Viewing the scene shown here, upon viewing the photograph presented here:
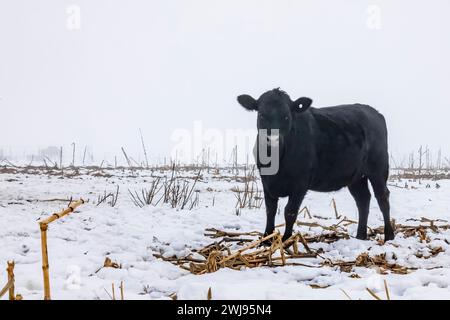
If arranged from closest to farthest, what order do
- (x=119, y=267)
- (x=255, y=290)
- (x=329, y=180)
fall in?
→ (x=255, y=290) < (x=119, y=267) < (x=329, y=180)

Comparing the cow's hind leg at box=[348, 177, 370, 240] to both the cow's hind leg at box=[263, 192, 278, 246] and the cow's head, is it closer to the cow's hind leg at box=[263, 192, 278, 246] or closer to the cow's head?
the cow's hind leg at box=[263, 192, 278, 246]

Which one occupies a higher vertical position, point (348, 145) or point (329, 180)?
point (348, 145)

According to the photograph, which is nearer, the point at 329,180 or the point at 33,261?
the point at 33,261

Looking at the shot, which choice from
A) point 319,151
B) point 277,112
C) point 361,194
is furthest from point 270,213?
point 361,194

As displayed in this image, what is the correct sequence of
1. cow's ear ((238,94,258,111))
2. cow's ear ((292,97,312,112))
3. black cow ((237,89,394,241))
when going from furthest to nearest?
1. cow's ear ((238,94,258,111))
2. cow's ear ((292,97,312,112))
3. black cow ((237,89,394,241))

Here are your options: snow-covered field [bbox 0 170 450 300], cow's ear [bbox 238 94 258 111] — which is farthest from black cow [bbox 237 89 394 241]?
snow-covered field [bbox 0 170 450 300]

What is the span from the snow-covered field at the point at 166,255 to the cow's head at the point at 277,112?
1.39 m

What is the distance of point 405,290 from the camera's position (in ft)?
11.1

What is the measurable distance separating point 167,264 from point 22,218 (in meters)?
3.04

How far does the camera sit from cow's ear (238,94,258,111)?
587 cm

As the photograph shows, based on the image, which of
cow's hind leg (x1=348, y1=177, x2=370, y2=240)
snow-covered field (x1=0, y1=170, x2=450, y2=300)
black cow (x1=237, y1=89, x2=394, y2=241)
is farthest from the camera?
cow's hind leg (x1=348, y1=177, x2=370, y2=240)

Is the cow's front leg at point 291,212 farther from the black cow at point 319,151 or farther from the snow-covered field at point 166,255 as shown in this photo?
the snow-covered field at point 166,255
